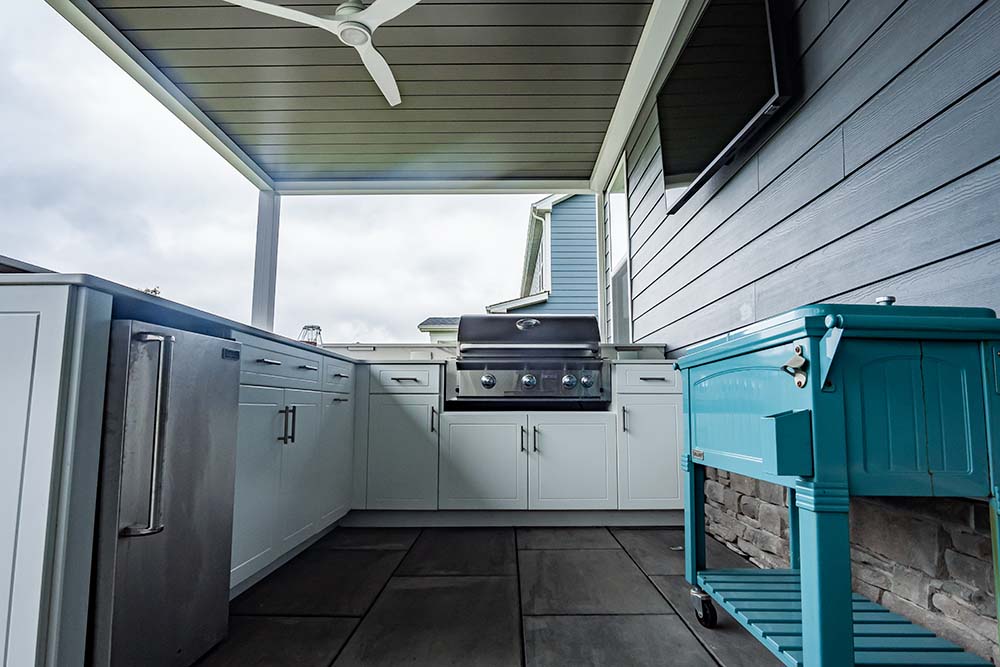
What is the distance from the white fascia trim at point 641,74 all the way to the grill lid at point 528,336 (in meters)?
1.45

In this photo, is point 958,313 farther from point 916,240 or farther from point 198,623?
point 198,623

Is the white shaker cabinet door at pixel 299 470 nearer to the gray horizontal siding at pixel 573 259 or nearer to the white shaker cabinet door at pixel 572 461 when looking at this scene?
the white shaker cabinet door at pixel 572 461

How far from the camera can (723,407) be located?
1.51 m

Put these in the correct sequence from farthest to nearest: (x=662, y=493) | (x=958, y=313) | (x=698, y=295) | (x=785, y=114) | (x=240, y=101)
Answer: (x=240, y=101)
(x=662, y=493)
(x=698, y=295)
(x=785, y=114)
(x=958, y=313)

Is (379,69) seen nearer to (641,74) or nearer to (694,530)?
(641,74)

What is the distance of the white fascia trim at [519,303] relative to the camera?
686 centimetres

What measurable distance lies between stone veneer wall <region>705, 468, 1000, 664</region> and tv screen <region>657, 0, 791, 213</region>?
4.37 ft

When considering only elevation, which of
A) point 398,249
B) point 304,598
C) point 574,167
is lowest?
point 304,598

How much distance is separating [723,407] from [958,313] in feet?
1.90

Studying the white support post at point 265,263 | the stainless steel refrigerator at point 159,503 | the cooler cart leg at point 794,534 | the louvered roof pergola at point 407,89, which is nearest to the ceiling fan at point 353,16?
the louvered roof pergola at point 407,89

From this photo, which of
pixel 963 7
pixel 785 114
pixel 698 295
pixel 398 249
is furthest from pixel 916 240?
pixel 398 249

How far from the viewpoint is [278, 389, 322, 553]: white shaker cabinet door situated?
2.24 meters

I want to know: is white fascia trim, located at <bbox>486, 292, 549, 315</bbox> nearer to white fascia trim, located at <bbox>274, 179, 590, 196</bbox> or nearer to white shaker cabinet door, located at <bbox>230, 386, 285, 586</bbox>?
white fascia trim, located at <bbox>274, 179, 590, 196</bbox>

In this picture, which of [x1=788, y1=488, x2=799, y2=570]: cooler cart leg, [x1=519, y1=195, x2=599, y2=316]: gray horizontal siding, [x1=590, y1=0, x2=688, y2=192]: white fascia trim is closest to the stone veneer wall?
[x1=788, y1=488, x2=799, y2=570]: cooler cart leg
